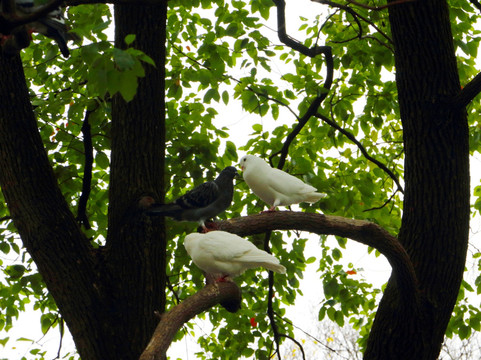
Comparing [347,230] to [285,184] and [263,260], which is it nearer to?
[263,260]

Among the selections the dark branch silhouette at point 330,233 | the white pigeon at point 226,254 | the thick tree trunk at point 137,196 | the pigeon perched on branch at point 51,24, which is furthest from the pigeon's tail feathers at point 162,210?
the pigeon perched on branch at point 51,24

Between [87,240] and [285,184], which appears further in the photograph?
[285,184]

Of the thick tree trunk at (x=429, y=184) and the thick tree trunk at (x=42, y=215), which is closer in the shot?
the thick tree trunk at (x=42, y=215)

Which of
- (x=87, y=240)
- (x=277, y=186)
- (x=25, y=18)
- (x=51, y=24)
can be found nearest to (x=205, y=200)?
(x=277, y=186)

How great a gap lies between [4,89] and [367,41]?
385 cm

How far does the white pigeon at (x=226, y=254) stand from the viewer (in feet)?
14.1

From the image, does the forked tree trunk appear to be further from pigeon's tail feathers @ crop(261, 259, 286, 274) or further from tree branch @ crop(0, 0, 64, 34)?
tree branch @ crop(0, 0, 64, 34)

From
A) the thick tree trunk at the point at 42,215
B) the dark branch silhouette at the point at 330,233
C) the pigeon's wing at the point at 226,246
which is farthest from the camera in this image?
the pigeon's wing at the point at 226,246

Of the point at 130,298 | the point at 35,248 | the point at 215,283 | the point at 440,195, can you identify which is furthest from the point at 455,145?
the point at 35,248

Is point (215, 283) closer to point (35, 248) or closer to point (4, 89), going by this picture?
point (35, 248)

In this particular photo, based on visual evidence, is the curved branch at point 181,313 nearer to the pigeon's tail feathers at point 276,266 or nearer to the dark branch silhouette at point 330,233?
the dark branch silhouette at point 330,233

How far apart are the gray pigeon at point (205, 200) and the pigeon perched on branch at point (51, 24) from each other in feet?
4.33

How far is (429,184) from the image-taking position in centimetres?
471

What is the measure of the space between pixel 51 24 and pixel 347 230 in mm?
2294
